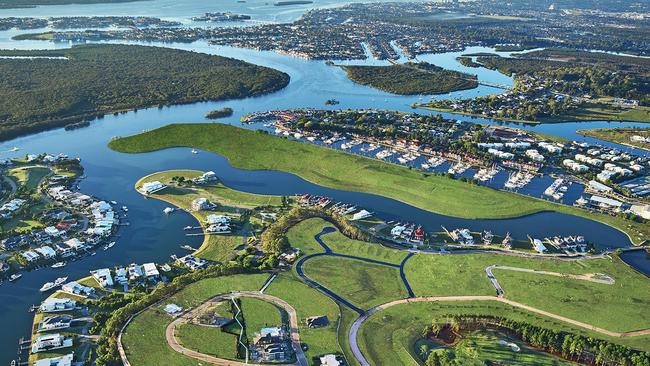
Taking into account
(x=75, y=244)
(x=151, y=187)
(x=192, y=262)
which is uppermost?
(x=151, y=187)

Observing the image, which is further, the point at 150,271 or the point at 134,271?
the point at 150,271

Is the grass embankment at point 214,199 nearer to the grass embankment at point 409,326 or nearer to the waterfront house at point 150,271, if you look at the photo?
the waterfront house at point 150,271

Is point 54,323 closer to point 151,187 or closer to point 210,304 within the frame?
point 210,304

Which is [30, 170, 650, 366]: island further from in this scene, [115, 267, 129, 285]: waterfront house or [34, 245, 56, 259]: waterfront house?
[34, 245, 56, 259]: waterfront house

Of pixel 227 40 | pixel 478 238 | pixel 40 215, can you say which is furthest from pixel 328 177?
pixel 227 40

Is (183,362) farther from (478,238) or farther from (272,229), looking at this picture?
(478,238)

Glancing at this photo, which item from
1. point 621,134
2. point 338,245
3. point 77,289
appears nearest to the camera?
point 77,289

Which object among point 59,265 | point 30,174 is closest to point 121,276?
point 59,265

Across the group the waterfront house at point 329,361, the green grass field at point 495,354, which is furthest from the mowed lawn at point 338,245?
the waterfront house at point 329,361
